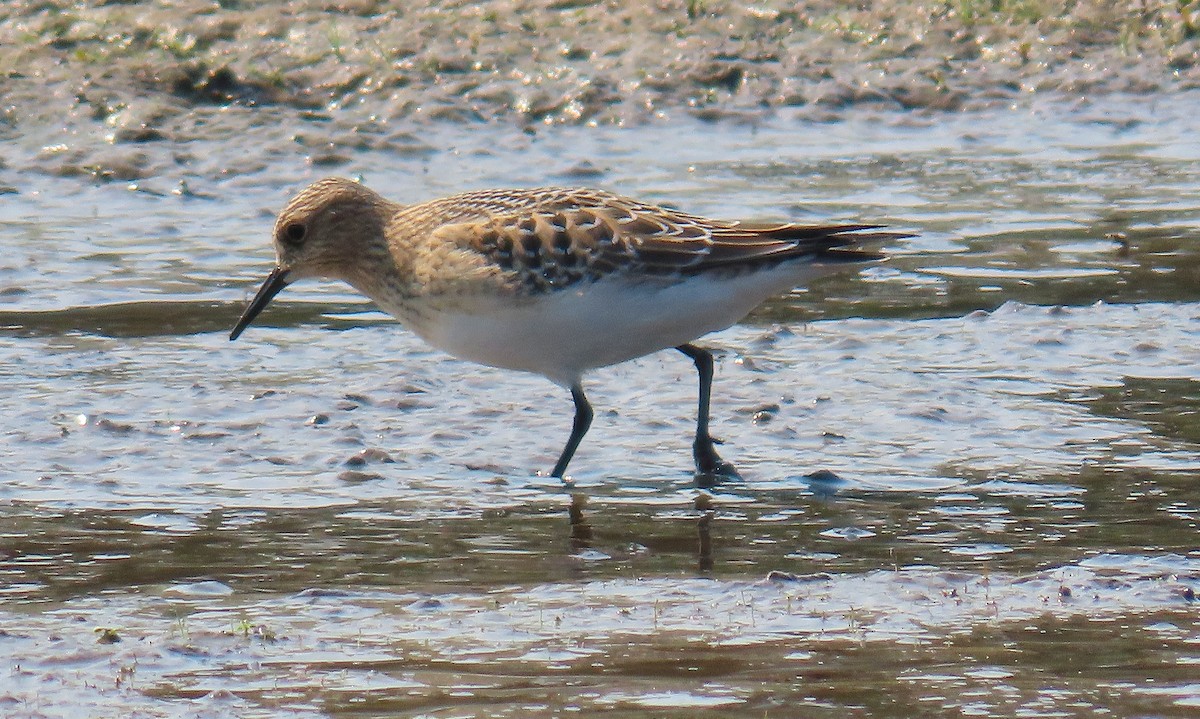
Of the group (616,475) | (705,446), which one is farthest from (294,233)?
(705,446)

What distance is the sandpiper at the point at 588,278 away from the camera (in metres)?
6.40

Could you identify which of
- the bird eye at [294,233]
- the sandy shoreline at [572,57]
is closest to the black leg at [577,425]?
the bird eye at [294,233]

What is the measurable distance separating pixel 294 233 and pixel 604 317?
147cm

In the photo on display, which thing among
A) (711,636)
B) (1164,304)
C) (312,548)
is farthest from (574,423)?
(1164,304)

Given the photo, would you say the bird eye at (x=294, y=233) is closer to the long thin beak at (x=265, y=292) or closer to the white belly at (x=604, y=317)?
the long thin beak at (x=265, y=292)

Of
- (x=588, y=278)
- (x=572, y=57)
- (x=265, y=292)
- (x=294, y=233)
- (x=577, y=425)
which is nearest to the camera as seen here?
(x=588, y=278)

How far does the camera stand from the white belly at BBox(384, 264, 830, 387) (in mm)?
6414

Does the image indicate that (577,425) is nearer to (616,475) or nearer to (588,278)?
(616,475)

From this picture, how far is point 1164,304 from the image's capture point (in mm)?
8406

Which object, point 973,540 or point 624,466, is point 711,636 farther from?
point 624,466

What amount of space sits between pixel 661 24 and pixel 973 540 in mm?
7414

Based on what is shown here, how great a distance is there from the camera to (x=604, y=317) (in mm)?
6418

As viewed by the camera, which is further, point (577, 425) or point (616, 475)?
point (577, 425)

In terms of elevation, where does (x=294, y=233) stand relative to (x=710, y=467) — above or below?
above
